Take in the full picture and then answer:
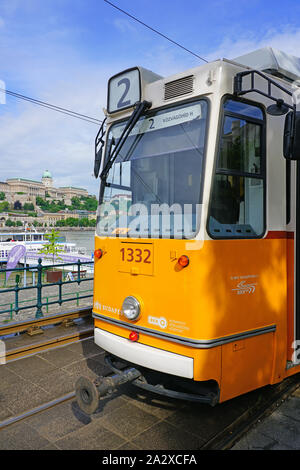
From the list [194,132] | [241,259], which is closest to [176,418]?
A: [241,259]

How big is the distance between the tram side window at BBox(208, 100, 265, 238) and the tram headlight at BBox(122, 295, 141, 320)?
3.42 feet

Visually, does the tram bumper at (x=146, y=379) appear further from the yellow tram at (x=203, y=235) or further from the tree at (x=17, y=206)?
the tree at (x=17, y=206)

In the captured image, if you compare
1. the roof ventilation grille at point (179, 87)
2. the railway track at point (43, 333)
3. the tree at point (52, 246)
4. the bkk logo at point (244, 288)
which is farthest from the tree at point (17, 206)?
the bkk logo at point (244, 288)

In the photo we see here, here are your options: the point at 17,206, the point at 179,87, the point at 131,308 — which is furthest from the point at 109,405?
A: the point at 17,206

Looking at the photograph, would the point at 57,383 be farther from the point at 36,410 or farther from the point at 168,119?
the point at 168,119

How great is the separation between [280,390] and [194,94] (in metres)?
3.36

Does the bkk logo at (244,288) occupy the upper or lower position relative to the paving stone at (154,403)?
upper

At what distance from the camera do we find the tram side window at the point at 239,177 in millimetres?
3107

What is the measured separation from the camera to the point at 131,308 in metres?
3.46

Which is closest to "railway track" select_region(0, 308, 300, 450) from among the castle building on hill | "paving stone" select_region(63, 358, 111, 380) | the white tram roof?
"paving stone" select_region(63, 358, 111, 380)

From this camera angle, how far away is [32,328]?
18.7 feet

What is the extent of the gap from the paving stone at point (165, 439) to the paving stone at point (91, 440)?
0.59ft

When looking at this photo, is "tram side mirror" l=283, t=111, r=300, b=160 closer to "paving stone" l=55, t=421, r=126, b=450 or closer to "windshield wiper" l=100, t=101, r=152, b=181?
"windshield wiper" l=100, t=101, r=152, b=181
